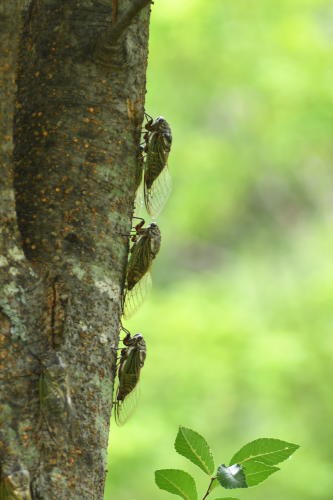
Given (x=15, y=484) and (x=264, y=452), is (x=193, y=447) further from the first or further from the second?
(x=15, y=484)

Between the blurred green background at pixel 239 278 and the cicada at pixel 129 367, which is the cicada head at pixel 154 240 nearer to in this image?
the cicada at pixel 129 367

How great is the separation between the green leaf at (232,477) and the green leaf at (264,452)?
28mm

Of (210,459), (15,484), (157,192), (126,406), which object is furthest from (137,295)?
(15,484)

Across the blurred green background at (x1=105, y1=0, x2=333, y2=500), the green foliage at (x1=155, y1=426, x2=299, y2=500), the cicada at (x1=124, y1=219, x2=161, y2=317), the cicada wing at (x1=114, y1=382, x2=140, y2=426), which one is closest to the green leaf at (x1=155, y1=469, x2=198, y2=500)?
the green foliage at (x1=155, y1=426, x2=299, y2=500)

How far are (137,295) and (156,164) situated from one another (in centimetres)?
31

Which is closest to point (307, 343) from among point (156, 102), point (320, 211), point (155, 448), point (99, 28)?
point (155, 448)

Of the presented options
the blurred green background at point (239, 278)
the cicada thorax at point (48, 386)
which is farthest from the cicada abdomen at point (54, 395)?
the blurred green background at point (239, 278)

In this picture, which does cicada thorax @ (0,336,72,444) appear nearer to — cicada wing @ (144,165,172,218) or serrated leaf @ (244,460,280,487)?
serrated leaf @ (244,460,280,487)

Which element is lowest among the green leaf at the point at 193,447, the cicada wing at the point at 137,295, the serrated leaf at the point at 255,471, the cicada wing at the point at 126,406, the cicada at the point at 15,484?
the cicada at the point at 15,484

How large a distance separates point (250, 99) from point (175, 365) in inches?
117

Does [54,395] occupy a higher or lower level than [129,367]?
lower

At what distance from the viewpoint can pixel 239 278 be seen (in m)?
9.07

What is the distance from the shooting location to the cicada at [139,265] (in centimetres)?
187

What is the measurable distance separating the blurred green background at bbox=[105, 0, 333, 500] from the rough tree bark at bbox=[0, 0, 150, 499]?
463cm
